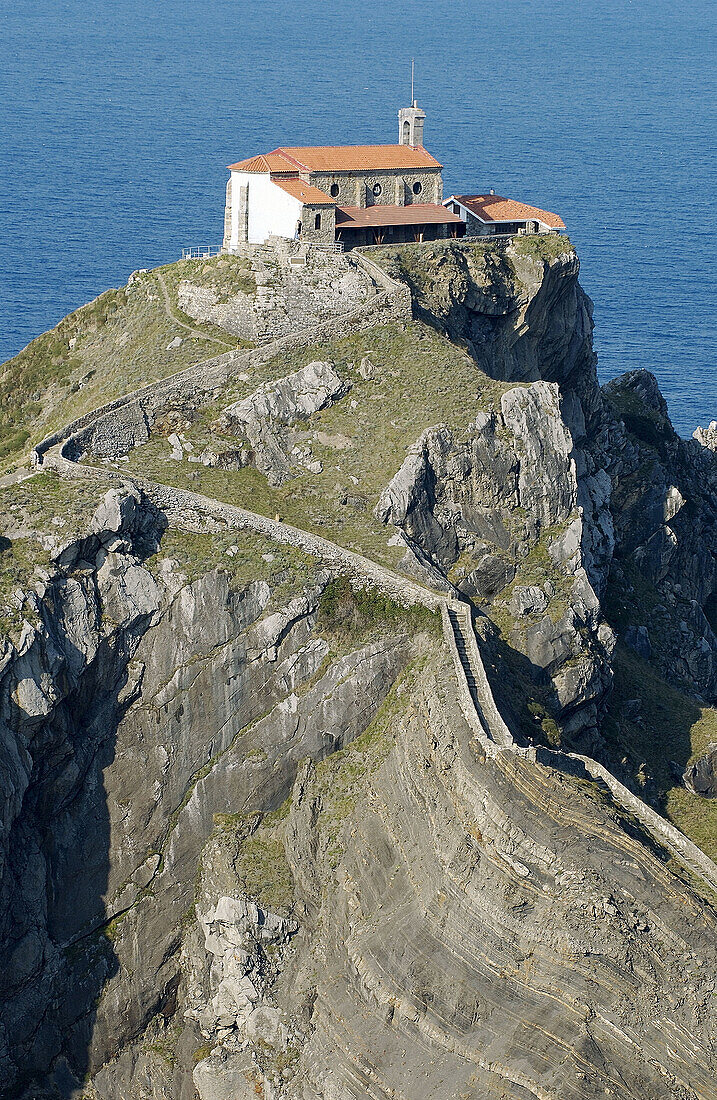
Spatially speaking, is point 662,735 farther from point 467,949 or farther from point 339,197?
point 339,197

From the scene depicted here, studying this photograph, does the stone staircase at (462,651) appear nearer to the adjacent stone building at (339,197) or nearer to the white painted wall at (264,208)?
the adjacent stone building at (339,197)

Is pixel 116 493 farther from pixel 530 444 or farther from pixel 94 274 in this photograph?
pixel 94 274

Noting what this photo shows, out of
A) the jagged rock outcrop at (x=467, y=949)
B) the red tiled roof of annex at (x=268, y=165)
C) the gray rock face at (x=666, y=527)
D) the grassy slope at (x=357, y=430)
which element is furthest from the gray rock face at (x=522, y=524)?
the red tiled roof of annex at (x=268, y=165)

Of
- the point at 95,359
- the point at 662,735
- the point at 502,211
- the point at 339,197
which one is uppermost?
the point at 339,197

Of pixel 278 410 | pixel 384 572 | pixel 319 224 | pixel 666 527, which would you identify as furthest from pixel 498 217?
pixel 384 572

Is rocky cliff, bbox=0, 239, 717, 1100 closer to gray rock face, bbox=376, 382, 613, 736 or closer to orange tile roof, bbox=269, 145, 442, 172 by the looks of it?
gray rock face, bbox=376, 382, 613, 736

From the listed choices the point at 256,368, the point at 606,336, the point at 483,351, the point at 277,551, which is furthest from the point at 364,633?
the point at 606,336

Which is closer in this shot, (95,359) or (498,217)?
(95,359)

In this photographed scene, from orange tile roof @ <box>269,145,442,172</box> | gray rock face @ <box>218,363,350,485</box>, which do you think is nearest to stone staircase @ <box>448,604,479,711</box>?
gray rock face @ <box>218,363,350,485</box>
